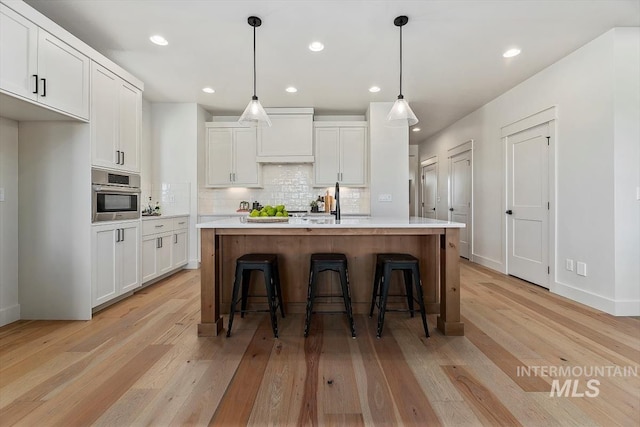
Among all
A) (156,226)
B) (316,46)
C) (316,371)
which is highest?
(316,46)

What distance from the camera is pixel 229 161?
17.0ft

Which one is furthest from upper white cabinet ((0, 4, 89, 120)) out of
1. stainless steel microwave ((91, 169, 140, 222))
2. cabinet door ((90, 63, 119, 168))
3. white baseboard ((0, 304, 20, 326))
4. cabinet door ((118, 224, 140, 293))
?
white baseboard ((0, 304, 20, 326))

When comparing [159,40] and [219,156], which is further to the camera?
[219,156]

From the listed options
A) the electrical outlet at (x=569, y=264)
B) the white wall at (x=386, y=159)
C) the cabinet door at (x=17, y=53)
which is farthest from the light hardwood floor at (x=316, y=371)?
the white wall at (x=386, y=159)

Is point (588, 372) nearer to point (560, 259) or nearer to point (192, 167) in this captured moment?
point (560, 259)

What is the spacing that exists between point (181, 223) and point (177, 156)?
1111 mm

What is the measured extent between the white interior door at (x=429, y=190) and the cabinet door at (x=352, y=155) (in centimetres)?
265

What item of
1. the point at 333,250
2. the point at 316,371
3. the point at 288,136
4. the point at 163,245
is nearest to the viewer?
the point at 316,371

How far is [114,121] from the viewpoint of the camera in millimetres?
3072

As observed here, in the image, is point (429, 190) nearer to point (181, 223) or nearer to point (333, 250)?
point (333, 250)

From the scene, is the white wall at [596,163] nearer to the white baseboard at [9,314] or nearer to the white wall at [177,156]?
the white wall at [177,156]

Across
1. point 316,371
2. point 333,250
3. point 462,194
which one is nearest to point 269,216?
point 333,250

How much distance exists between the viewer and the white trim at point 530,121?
356 centimetres

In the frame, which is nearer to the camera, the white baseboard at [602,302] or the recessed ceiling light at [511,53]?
the white baseboard at [602,302]
